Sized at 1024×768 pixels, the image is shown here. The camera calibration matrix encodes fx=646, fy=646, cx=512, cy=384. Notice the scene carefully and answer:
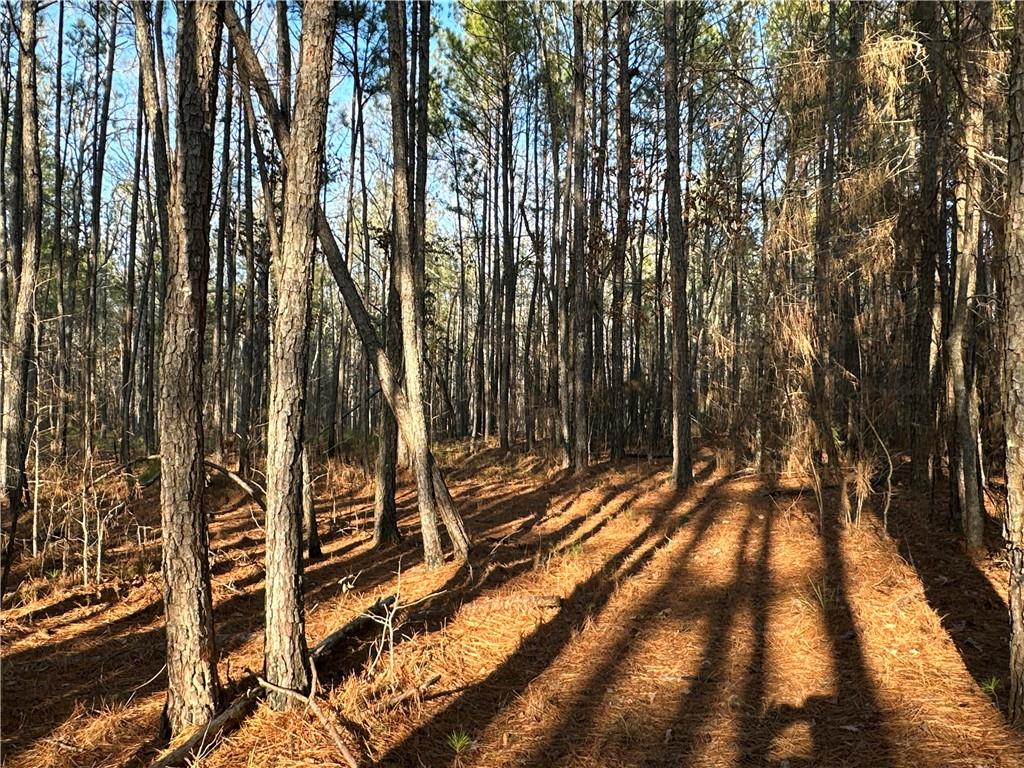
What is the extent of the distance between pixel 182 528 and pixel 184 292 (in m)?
1.32

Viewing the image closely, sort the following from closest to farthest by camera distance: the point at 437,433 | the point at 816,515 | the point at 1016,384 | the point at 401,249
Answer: the point at 1016,384
the point at 401,249
the point at 816,515
the point at 437,433

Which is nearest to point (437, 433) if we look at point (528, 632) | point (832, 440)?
point (832, 440)

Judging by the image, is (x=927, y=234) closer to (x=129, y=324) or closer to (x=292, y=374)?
(x=292, y=374)

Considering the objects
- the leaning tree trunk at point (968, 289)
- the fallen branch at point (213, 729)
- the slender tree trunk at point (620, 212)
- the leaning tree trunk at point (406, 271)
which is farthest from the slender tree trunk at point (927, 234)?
the fallen branch at point (213, 729)

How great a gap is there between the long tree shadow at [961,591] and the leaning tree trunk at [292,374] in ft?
13.5

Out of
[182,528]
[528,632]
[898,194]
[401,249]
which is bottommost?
[528,632]

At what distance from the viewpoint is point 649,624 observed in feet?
17.1

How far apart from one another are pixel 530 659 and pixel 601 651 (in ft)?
1.74

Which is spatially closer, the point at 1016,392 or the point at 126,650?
the point at 1016,392

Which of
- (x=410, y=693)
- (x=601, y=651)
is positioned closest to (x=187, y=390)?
(x=410, y=693)

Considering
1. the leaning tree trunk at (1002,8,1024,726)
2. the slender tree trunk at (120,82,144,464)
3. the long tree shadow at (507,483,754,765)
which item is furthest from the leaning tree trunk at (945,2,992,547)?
the slender tree trunk at (120,82,144,464)

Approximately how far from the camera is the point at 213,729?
3445 millimetres

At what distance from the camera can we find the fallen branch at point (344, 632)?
4.23 meters

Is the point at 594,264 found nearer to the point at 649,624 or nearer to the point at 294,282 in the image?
the point at 649,624
